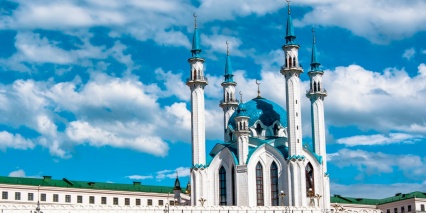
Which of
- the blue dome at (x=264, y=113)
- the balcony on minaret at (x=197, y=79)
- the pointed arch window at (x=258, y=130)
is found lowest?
the pointed arch window at (x=258, y=130)

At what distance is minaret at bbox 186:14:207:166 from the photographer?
120 metres

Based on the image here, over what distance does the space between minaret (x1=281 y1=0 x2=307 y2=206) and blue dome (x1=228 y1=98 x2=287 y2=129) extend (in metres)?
9.78

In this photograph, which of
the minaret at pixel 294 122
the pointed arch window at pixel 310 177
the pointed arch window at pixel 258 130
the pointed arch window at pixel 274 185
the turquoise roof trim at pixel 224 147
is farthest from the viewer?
the pointed arch window at pixel 258 130

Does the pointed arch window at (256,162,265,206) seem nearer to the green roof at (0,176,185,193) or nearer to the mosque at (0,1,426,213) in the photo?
the mosque at (0,1,426,213)

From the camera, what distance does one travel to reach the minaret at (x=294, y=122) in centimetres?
11475

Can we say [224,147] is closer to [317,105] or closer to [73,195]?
[317,105]

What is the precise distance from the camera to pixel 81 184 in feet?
461

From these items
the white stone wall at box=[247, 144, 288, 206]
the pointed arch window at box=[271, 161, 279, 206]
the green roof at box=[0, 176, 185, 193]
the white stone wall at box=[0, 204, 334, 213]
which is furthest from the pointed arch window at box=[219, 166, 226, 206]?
the green roof at box=[0, 176, 185, 193]

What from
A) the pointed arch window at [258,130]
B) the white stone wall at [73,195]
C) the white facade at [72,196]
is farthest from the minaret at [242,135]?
the white stone wall at [73,195]

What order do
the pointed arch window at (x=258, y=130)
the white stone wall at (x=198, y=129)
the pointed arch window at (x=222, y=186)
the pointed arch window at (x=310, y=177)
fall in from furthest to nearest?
the pointed arch window at (x=258, y=130)
the pointed arch window at (x=222, y=186)
the white stone wall at (x=198, y=129)
the pointed arch window at (x=310, y=177)

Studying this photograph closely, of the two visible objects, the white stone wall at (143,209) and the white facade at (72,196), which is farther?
the white facade at (72,196)

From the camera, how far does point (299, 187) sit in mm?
114812

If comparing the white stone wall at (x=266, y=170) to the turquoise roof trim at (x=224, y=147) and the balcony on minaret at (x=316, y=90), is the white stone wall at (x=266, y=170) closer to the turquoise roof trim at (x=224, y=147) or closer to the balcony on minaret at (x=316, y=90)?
the turquoise roof trim at (x=224, y=147)

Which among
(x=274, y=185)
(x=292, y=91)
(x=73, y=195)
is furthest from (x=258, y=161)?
(x=73, y=195)
